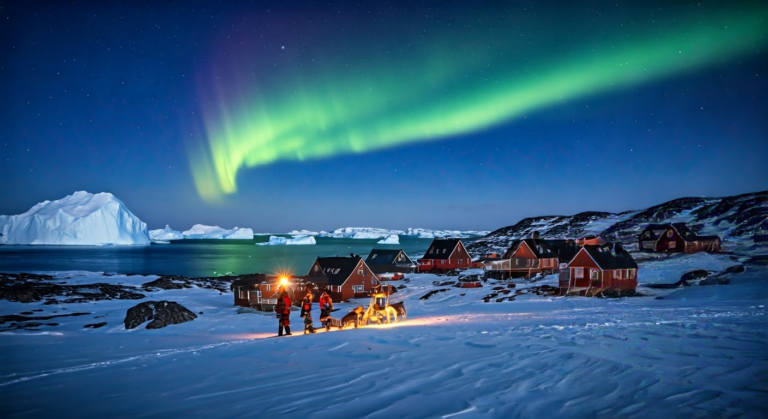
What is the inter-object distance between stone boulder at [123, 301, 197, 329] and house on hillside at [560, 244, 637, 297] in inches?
1386

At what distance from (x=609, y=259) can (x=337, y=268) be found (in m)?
31.4

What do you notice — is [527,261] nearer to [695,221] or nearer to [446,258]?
[446,258]

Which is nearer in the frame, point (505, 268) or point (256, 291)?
point (256, 291)

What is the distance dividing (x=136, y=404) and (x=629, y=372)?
1053cm

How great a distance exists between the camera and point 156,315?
31.8 metres

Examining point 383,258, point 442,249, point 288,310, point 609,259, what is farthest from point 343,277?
point 288,310

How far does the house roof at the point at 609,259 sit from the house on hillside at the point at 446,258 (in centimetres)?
3852

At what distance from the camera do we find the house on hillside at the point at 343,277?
54062mm

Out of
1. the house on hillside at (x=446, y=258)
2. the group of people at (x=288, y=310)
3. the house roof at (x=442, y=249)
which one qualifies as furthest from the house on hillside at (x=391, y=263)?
the group of people at (x=288, y=310)

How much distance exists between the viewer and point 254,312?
1689 inches

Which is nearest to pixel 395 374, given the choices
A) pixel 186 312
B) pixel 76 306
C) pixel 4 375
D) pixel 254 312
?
pixel 4 375

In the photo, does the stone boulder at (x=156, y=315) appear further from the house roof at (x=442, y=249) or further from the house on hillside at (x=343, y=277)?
the house roof at (x=442, y=249)

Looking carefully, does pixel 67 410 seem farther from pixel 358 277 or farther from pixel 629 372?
pixel 358 277

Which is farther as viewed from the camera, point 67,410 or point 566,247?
point 566,247
